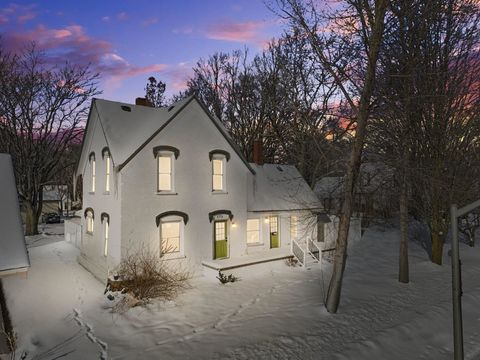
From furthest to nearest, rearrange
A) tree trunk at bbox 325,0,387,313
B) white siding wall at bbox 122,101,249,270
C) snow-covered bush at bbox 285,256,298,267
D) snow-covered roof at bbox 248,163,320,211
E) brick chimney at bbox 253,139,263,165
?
brick chimney at bbox 253,139,263,165 < snow-covered roof at bbox 248,163,320,211 < snow-covered bush at bbox 285,256,298,267 < white siding wall at bbox 122,101,249,270 < tree trunk at bbox 325,0,387,313

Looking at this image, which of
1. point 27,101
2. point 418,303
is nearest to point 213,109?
point 27,101

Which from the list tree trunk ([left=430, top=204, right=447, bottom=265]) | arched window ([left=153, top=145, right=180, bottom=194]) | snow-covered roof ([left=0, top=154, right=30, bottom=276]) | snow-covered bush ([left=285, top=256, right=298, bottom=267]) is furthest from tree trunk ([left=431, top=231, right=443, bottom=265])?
snow-covered roof ([left=0, top=154, right=30, bottom=276])

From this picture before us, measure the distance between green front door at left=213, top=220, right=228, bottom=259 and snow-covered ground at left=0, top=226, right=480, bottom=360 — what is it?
1.92 m

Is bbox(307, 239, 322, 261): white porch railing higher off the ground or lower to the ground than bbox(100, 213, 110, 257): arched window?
lower

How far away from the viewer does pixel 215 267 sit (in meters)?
15.3

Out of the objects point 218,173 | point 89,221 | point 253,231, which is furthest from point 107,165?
point 253,231

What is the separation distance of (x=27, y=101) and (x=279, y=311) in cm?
2694

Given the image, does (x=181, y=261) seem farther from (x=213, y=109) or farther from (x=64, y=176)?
(x=64, y=176)

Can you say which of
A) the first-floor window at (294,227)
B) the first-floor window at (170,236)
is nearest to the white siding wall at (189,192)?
the first-floor window at (170,236)

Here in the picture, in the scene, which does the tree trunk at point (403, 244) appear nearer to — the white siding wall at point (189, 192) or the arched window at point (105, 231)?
the white siding wall at point (189, 192)

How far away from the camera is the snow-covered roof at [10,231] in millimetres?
6594

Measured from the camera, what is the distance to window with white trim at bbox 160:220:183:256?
1528 centimetres

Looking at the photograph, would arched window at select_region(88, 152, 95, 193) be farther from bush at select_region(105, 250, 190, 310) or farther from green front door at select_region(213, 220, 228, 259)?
green front door at select_region(213, 220, 228, 259)

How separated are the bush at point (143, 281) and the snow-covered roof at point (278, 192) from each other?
242 inches
